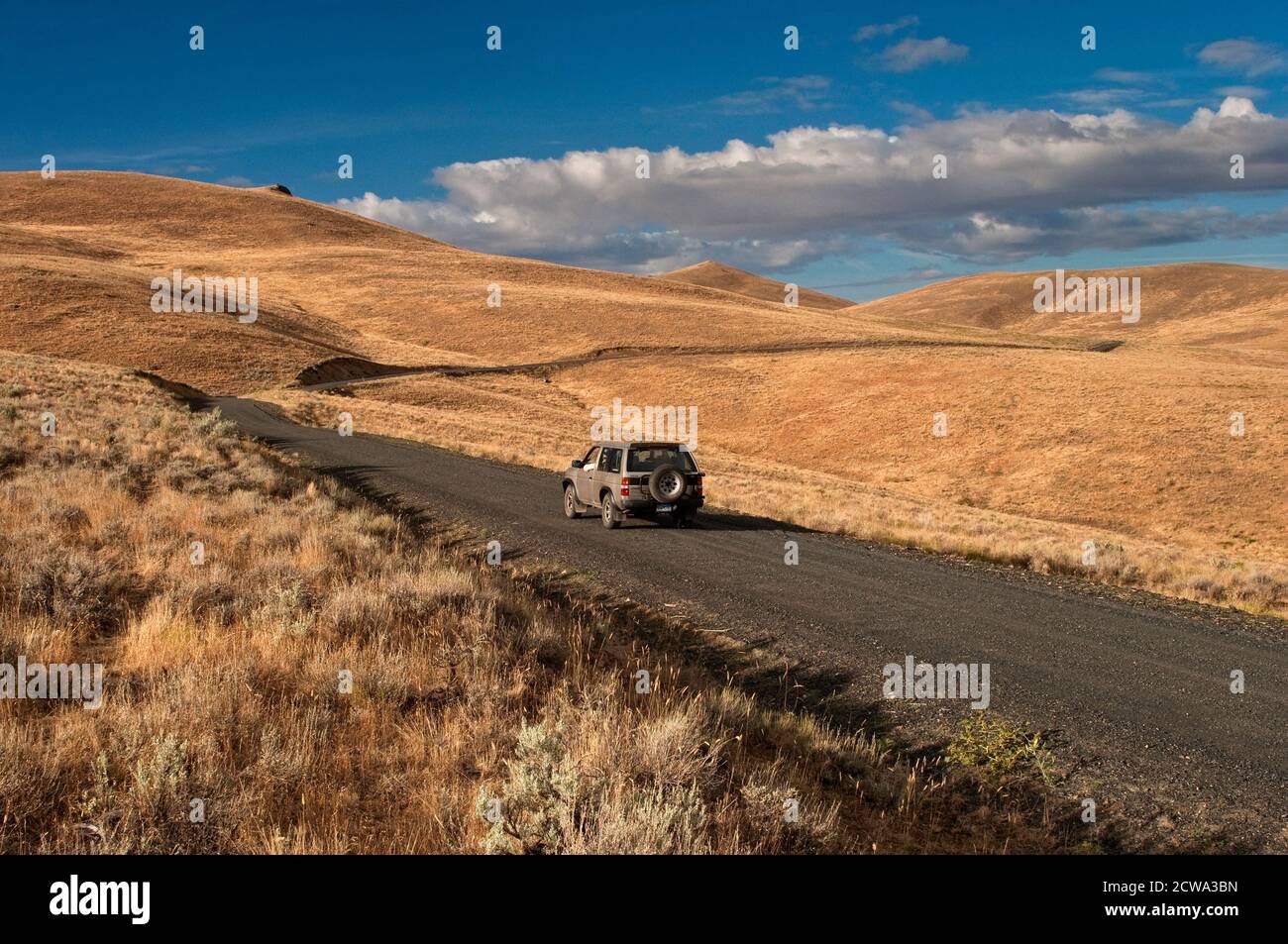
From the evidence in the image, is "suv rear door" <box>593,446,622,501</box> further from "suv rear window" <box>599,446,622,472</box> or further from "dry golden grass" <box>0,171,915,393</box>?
"dry golden grass" <box>0,171,915,393</box>

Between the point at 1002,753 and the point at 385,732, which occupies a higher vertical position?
the point at 385,732

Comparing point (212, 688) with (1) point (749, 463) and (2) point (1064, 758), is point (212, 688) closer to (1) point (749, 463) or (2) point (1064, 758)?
(2) point (1064, 758)

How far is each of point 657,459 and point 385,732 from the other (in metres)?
12.1

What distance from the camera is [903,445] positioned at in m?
46.8

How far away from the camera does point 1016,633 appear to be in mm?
10086

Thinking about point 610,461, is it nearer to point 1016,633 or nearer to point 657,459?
point 657,459

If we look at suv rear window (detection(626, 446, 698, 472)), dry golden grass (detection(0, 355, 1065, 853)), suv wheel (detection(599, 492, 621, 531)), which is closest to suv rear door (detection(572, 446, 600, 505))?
suv wheel (detection(599, 492, 621, 531))

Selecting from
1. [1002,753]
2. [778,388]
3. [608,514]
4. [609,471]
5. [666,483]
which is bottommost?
[1002,753]

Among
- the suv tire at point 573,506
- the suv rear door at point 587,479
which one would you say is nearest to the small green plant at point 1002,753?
the suv rear door at point 587,479

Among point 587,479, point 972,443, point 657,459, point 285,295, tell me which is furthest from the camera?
point 285,295

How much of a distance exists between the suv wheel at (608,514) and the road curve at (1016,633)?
0.30m

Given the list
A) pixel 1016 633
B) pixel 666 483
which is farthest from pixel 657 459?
pixel 1016 633
